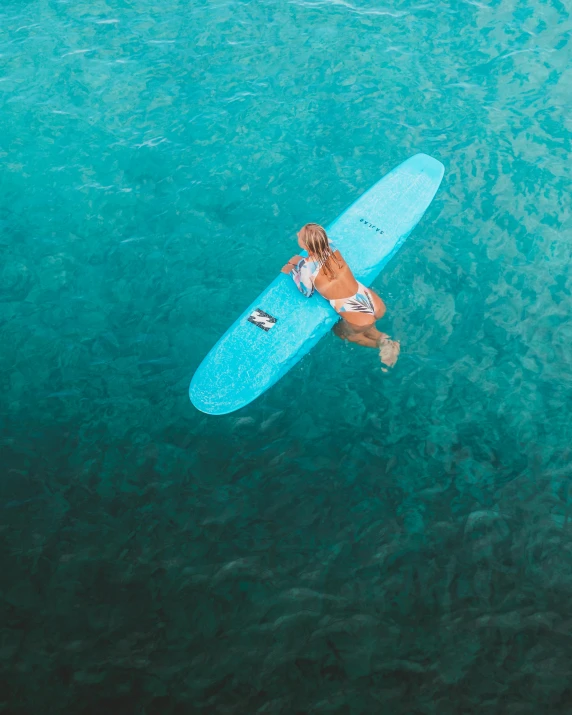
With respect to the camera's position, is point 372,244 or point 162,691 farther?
point 372,244

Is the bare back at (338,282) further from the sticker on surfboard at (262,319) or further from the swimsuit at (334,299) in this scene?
the sticker on surfboard at (262,319)

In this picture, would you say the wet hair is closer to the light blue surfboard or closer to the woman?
the woman

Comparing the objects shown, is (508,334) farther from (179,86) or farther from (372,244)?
(179,86)

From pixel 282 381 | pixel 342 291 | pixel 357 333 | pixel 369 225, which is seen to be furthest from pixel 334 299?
pixel 369 225

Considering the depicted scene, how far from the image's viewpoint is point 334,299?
23.9ft

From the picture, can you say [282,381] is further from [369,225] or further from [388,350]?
[369,225]

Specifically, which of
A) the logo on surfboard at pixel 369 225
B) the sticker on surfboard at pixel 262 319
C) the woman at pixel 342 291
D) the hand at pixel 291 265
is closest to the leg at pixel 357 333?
the woman at pixel 342 291

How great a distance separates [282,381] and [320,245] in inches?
67.3

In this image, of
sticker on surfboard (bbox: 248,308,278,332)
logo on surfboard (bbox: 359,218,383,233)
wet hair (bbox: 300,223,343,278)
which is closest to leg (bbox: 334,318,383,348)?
wet hair (bbox: 300,223,343,278)

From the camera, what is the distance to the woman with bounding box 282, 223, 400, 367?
23.1 feet

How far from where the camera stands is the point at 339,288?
7.21 meters

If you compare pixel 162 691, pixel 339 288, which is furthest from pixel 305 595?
pixel 339 288

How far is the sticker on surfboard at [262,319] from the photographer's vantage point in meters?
7.47

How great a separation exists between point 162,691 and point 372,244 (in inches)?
227
